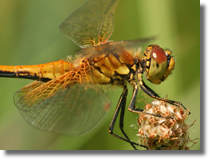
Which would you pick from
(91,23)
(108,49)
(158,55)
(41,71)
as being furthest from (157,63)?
(41,71)

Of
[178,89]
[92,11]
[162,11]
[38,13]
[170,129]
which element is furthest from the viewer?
[38,13]

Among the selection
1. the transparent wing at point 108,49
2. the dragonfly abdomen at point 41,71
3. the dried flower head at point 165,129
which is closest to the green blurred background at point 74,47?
the dragonfly abdomen at point 41,71

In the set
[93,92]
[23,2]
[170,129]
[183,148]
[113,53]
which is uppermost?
[23,2]

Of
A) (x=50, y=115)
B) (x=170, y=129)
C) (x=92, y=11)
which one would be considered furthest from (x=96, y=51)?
(x=170, y=129)

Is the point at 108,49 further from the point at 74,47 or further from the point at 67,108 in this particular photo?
the point at 74,47

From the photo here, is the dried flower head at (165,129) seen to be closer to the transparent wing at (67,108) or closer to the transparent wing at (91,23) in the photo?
the transparent wing at (67,108)

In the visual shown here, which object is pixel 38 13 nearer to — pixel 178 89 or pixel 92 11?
pixel 92 11

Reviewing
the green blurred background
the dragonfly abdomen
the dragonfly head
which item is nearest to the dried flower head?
the dragonfly head
